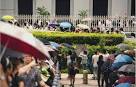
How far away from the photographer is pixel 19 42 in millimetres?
5684

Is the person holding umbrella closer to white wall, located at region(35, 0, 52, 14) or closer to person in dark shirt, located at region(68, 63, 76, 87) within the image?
person in dark shirt, located at region(68, 63, 76, 87)

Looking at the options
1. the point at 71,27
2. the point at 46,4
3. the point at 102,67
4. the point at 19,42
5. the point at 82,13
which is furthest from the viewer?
the point at 46,4

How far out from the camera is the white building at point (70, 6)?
4194 cm

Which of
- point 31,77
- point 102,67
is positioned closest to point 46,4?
point 102,67

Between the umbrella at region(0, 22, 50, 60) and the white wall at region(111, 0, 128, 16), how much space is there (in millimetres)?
35665

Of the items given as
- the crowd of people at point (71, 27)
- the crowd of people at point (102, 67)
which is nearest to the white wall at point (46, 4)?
the crowd of people at point (71, 27)

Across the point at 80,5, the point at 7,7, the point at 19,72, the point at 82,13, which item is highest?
the point at 19,72

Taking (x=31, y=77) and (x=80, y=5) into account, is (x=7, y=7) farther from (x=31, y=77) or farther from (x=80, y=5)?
(x=31, y=77)

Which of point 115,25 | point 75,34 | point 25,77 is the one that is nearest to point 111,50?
point 75,34

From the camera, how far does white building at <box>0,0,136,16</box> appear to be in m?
41.9

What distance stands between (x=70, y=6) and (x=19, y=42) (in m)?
37.3

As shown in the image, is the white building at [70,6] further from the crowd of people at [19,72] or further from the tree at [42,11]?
the crowd of people at [19,72]

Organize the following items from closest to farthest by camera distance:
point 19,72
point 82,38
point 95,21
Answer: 1. point 19,72
2. point 82,38
3. point 95,21

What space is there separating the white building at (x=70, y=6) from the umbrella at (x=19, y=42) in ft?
117
